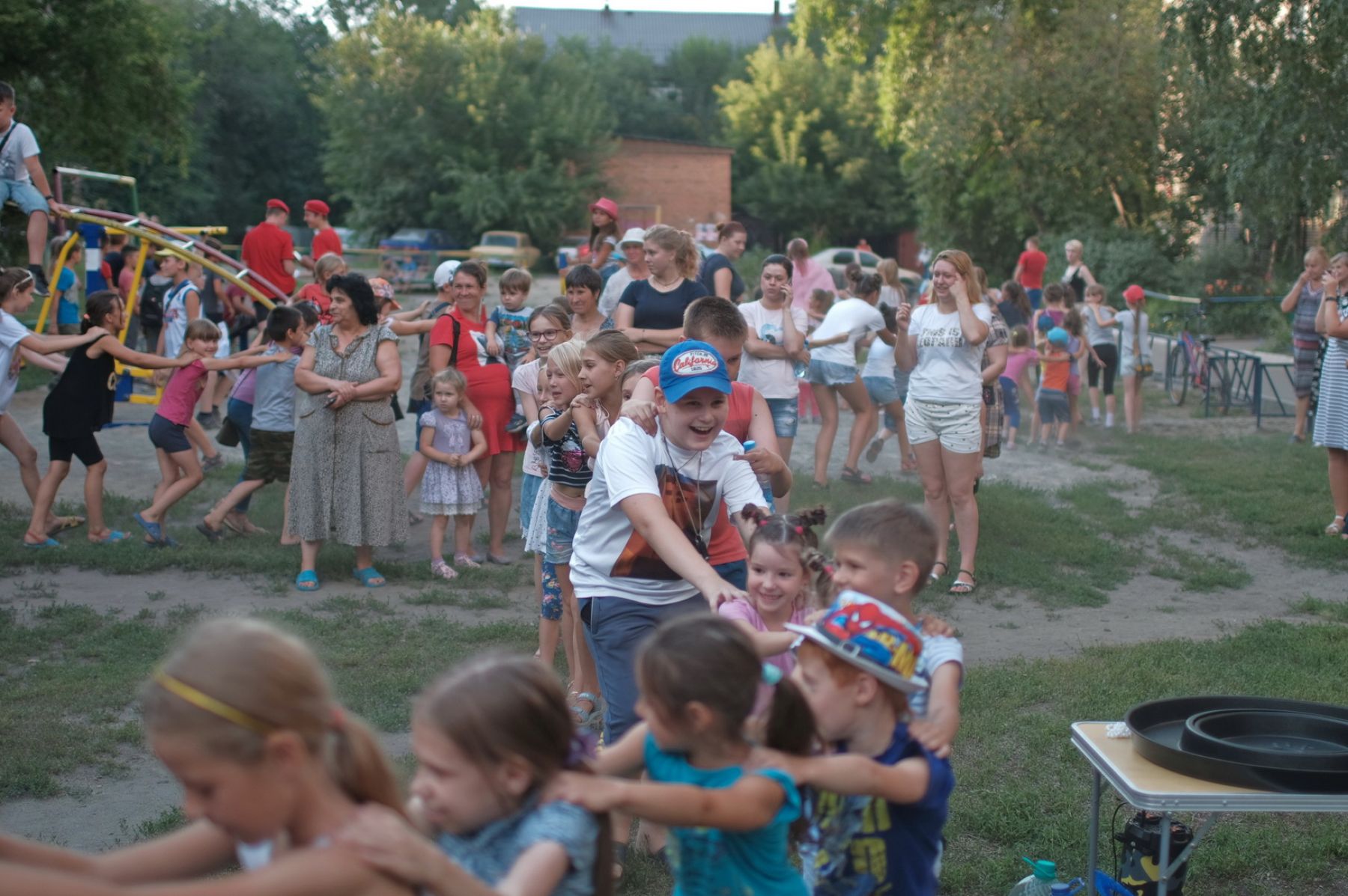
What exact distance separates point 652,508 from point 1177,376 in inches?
648

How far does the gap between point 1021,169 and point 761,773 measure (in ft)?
108

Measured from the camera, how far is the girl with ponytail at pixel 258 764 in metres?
1.78

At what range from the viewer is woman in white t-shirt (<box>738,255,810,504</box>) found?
853cm

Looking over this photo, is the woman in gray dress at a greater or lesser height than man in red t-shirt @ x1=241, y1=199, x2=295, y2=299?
lesser

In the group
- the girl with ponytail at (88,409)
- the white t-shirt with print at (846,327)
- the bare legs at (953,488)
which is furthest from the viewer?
the white t-shirt with print at (846,327)

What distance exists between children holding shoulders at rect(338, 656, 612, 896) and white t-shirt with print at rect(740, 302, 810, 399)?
6.63 metres

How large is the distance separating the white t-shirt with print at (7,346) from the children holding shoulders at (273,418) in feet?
5.11

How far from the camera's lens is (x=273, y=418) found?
8.95m

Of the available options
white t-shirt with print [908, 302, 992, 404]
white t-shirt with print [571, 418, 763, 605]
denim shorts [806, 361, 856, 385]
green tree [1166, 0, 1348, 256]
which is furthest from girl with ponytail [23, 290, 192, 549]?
green tree [1166, 0, 1348, 256]

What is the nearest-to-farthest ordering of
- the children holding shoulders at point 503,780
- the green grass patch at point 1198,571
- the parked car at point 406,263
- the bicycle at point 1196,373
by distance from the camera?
the children holding shoulders at point 503,780 < the green grass patch at point 1198,571 < the bicycle at point 1196,373 < the parked car at point 406,263

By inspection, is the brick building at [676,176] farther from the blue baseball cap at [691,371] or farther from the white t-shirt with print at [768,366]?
the blue baseball cap at [691,371]

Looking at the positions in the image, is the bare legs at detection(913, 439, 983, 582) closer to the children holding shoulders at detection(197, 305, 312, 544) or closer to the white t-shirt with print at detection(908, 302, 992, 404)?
the white t-shirt with print at detection(908, 302, 992, 404)

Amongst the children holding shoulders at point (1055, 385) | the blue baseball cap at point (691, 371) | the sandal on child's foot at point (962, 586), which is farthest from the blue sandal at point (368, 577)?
the children holding shoulders at point (1055, 385)

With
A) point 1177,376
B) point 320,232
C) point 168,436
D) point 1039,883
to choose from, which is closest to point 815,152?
point 1177,376
